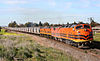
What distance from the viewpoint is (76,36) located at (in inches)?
644

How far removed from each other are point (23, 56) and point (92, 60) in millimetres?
4859

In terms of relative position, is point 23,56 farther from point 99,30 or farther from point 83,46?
point 99,30

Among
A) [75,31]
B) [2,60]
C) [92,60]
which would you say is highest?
[75,31]

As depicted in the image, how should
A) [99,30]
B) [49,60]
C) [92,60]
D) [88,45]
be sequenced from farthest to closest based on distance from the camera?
[99,30]
[88,45]
[92,60]
[49,60]

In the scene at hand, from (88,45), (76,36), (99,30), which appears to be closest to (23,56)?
(76,36)

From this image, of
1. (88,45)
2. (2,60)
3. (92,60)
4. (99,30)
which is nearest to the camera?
(2,60)

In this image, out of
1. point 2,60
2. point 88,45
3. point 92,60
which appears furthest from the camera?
point 88,45

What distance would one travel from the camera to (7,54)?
390 inches

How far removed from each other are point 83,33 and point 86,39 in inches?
27.6

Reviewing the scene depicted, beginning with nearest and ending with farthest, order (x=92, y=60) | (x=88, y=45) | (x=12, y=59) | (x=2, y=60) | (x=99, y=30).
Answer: (x=2, y=60), (x=12, y=59), (x=92, y=60), (x=88, y=45), (x=99, y=30)

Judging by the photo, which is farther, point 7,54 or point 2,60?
point 7,54

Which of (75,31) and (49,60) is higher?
(75,31)

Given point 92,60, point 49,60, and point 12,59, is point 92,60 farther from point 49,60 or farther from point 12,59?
point 12,59

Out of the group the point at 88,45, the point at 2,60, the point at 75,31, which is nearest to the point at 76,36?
the point at 75,31
